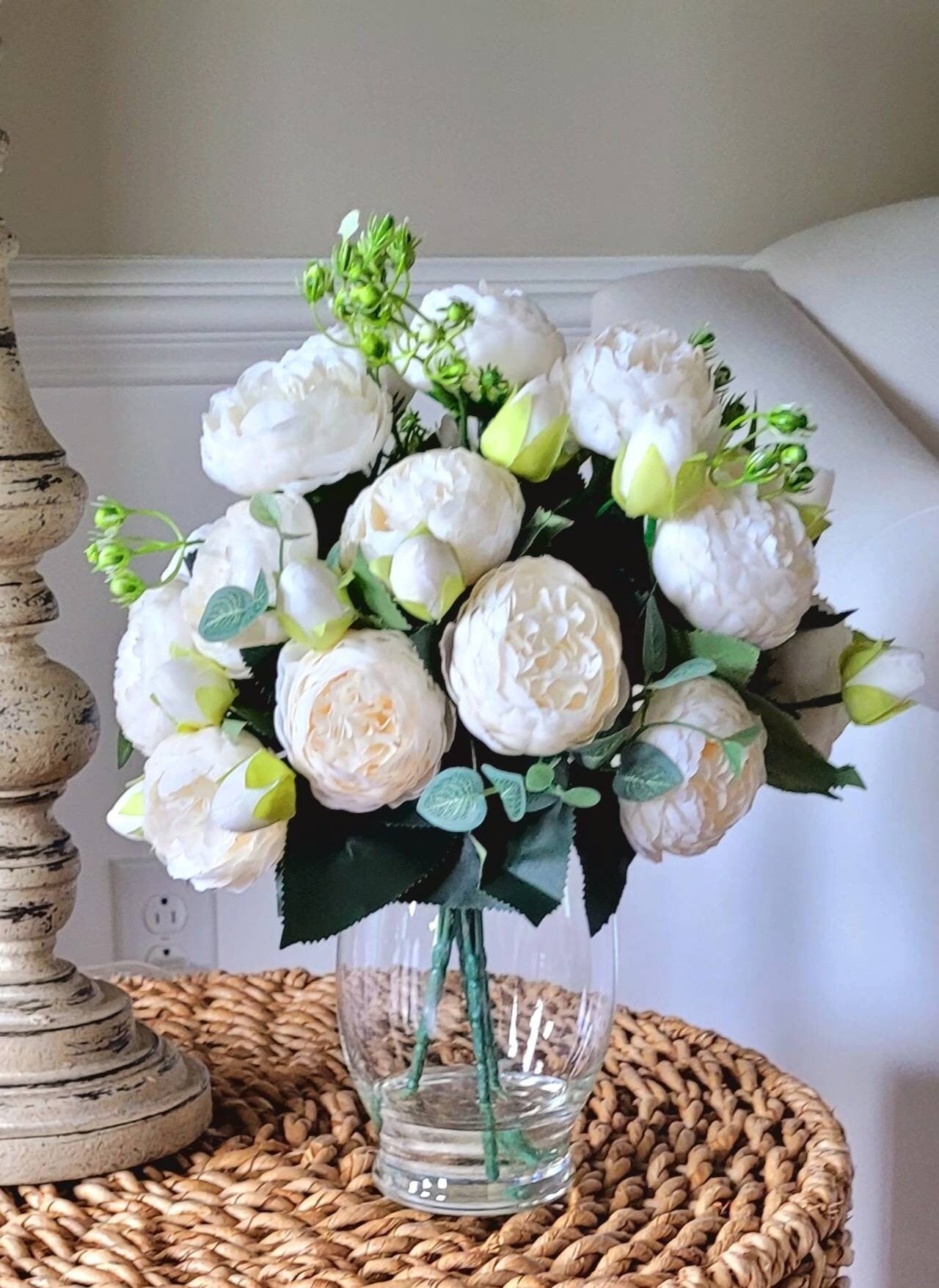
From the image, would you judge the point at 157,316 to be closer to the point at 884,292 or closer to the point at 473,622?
the point at 884,292

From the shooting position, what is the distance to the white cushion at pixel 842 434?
97 cm

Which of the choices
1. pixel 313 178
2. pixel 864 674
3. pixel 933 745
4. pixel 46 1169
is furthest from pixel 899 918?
pixel 313 178

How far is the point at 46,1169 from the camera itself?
0.73 metres

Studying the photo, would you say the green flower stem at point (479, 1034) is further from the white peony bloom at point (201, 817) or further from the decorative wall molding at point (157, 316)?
the decorative wall molding at point (157, 316)

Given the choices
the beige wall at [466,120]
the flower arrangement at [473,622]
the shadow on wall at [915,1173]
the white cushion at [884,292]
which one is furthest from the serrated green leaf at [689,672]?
the beige wall at [466,120]

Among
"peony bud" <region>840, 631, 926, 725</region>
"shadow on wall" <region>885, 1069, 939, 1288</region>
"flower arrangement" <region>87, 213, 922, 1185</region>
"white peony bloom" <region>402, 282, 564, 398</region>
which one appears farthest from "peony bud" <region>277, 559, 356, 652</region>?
"shadow on wall" <region>885, 1069, 939, 1288</region>

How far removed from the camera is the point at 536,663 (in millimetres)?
568

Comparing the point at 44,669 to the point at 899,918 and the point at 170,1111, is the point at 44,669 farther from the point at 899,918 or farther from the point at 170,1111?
the point at 899,918

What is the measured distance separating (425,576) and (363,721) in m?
0.06

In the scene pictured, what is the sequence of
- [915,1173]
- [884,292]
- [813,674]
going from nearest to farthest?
1. [813,674]
2. [915,1173]
3. [884,292]

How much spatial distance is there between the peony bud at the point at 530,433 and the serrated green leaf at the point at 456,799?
0.12 metres

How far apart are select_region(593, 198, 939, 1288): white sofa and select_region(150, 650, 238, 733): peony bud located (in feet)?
1.61

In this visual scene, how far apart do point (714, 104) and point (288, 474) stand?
3.18 feet

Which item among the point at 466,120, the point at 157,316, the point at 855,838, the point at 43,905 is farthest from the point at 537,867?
the point at 466,120
